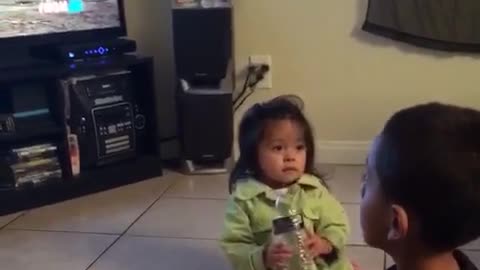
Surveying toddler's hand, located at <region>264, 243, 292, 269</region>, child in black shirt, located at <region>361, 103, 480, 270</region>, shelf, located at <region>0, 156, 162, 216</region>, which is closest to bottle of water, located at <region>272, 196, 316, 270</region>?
toddler's hand, located at <region>264, 243, 292, 269</region>

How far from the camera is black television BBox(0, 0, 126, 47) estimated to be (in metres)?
2.68

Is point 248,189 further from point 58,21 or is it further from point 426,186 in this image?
point 58,21

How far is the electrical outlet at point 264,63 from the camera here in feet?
9.88

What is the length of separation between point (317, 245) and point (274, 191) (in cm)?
16

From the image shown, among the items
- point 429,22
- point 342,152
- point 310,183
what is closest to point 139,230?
point 310,183

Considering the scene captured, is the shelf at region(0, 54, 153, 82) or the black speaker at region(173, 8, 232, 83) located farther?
the black speaker at region(173, 8, 232, 83)

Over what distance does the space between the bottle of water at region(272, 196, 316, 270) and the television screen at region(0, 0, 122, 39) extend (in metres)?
1.49

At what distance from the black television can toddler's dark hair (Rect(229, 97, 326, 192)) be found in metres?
1.23

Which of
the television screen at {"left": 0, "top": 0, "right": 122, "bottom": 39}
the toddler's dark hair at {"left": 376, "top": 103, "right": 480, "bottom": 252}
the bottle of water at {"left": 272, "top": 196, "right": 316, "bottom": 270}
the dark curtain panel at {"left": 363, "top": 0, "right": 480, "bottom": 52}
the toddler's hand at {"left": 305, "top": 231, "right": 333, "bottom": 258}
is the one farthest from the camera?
the dark curtain panel at {"left": 363, "top": 0, "right": 480, "bottom": 52}

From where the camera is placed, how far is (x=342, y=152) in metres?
3.04

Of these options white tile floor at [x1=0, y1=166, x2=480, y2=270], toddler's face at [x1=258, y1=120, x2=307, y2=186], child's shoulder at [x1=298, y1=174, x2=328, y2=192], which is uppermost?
toddler's face at [x1=258, y1=120, x2=307, y2=186]

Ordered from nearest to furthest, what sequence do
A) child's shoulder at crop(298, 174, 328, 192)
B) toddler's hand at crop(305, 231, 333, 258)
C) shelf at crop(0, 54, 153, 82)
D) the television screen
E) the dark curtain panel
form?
toddler's hand at crop(305, 231, 333, 258) → child's shoulder at crop(298, 174, 328, 192) → shelf at crop(0, 54, 153, 82) → the television screen → the dark curtain panel

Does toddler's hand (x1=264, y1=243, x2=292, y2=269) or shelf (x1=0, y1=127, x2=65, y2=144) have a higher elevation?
toddler's hand (x1=264, y1=243, x2=292, y2=269)

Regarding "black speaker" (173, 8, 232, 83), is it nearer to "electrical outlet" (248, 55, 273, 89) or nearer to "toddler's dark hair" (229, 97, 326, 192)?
"electrical outlet" (248, 55, 273, 89)
